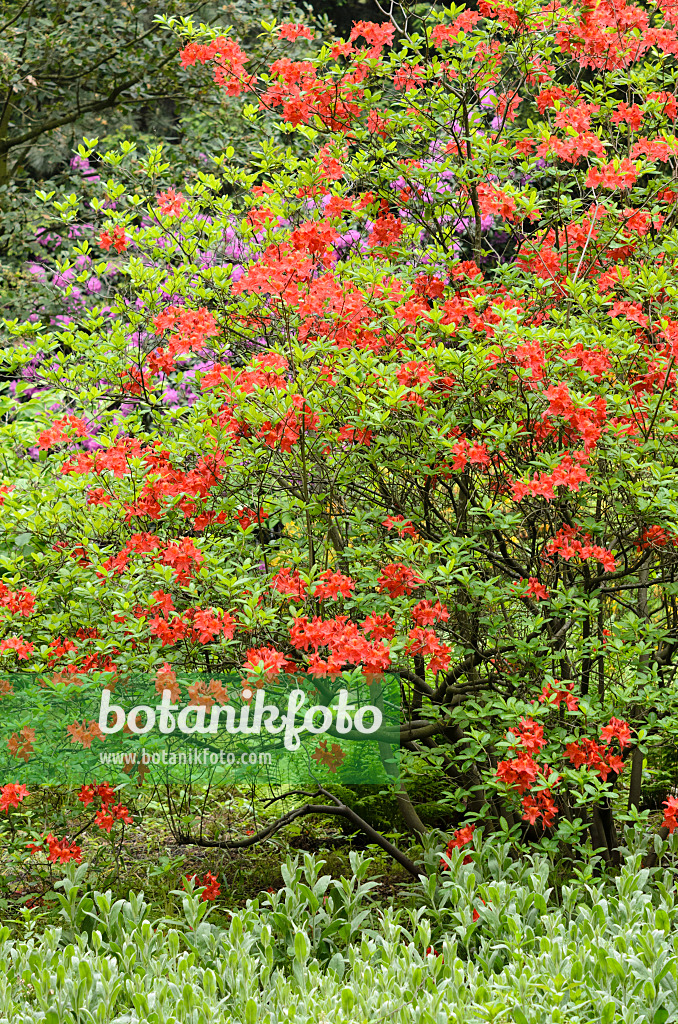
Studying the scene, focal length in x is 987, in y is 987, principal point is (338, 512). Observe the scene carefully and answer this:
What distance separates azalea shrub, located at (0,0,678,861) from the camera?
3.16 metres

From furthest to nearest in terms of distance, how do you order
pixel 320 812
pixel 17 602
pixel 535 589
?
pixel 320 812 → pixel 17 602 → pixel 535 589

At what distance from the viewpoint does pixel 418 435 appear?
Answer: 131 inches

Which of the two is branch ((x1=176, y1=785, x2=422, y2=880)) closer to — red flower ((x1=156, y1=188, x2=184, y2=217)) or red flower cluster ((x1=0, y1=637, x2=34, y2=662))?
red flower cluster ((x1=0, y1=637, x2=34, y2=662))

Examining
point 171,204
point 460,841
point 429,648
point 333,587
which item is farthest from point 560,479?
point 171,204

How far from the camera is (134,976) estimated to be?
2.72 metres

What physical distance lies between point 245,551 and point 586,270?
1.63 m

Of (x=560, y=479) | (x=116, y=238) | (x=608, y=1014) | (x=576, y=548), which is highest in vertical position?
(x=116, y=238)

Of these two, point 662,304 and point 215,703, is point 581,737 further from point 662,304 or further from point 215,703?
point 662,304

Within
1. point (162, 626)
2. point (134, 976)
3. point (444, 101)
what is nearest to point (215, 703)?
point (162, 626)

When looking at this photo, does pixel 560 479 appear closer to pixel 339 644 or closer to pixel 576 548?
pixel 576 548

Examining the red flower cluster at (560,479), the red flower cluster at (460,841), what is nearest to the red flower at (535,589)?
the red flower cluster at (560,479)

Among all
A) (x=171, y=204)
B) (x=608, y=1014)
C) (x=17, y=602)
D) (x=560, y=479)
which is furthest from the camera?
(x=171, y=204)

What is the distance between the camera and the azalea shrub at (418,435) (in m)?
3.16

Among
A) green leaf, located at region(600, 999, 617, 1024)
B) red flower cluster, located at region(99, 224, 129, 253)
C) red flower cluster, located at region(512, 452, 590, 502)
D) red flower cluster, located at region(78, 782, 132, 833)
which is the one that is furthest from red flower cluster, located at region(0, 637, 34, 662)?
green leaf, located at region(600, 999, 617, 1024)
